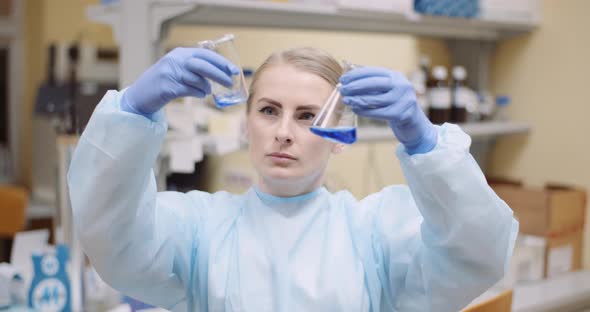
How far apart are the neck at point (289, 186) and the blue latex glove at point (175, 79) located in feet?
0.83

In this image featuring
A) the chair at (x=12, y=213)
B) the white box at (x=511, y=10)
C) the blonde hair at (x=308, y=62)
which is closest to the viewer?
the blonde hair at (x=308, y=62)

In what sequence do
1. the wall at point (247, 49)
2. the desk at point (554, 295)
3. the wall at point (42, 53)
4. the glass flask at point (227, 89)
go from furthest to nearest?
the wall at point (42, 53) → the wall at point (247, 49) → the desk at point (554, 295) → the glass flask at point (227, 89)

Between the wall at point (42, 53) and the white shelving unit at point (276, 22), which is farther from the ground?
the white shelving unit at point (276, 22)

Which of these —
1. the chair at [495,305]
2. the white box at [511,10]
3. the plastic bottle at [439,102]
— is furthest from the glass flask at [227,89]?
the white box at [511,10]

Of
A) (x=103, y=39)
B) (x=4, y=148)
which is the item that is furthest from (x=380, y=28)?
(x=4, y=148)

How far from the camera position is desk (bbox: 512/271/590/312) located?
6.84 feet

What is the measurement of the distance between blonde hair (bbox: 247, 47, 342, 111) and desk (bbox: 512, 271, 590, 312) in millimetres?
1212

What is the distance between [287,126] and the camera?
3.64 feet

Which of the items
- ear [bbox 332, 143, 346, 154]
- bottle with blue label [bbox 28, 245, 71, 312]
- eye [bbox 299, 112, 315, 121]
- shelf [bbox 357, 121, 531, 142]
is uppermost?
eye [bbox 299, 112, 315, 121]

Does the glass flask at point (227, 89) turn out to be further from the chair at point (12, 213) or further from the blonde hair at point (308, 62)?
the chair at point (12, 213)

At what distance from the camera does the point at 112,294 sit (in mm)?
2057

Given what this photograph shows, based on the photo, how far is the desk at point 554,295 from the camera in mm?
2086

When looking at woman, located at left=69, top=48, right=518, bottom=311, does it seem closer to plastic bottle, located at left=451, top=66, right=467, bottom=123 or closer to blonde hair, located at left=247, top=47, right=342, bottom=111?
blonde hair, located at left=247, top=47, right=342, bottom=111

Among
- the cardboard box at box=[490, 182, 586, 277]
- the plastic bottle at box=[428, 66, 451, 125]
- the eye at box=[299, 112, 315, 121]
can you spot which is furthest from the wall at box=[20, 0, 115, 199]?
the eye at box=[299, 112, 315, 121]
